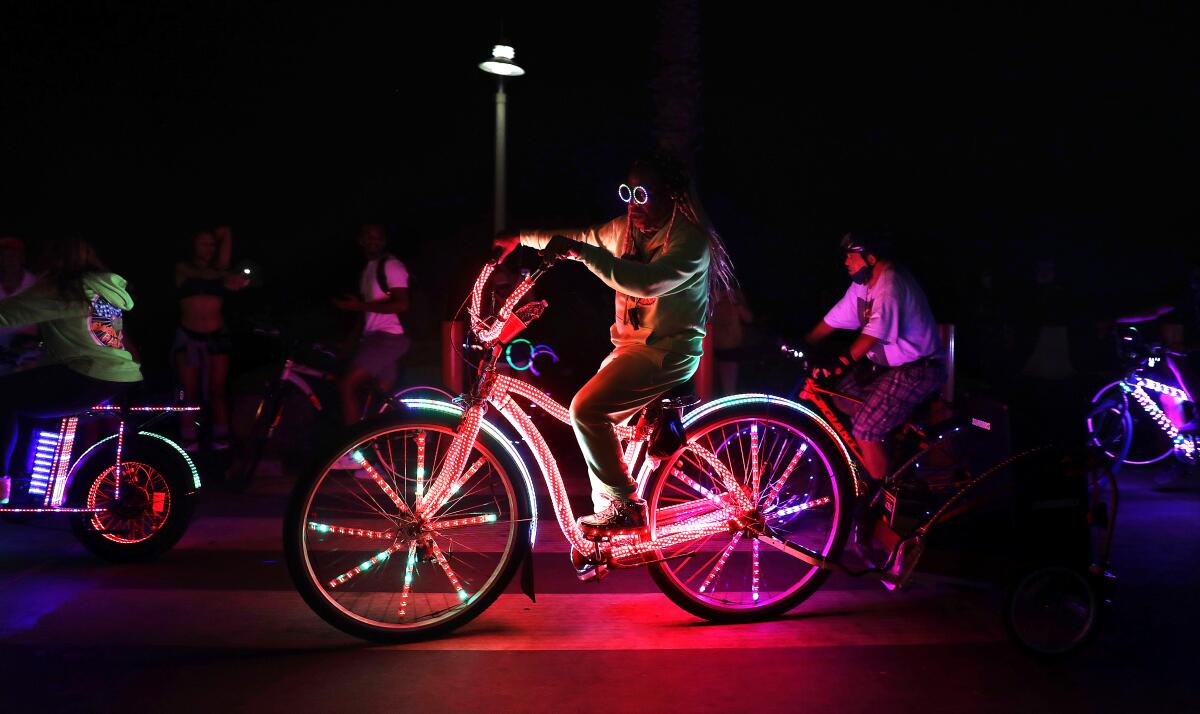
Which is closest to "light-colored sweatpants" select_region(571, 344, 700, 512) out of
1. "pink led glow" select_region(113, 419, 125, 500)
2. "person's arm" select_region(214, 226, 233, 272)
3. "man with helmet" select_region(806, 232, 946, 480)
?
"man with helmet" select_region(806, 232, 946, 480)

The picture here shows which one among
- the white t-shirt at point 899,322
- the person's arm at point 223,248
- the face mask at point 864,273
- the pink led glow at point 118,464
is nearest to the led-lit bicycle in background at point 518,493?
the white t-shirt at point 899,322

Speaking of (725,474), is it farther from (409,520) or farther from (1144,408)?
(1144,408)

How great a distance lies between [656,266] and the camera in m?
4.42

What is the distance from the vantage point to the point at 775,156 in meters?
20.2

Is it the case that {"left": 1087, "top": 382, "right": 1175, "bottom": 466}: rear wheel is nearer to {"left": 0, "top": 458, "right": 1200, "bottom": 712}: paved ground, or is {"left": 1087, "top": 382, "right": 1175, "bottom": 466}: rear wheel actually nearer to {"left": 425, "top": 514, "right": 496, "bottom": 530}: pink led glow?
{"left": 0, "top": 458, "right": 1200, "bottom": 712}: paved ground

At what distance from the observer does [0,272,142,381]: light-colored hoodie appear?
19.0 feet

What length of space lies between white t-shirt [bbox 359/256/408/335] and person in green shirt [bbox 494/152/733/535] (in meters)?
4.01

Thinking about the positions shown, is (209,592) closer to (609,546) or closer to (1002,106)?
(609,546)

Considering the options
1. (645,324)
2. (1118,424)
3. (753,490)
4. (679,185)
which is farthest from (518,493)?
(1118,424)

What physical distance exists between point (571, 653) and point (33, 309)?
138 inches

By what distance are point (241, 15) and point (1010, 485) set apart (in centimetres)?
1721

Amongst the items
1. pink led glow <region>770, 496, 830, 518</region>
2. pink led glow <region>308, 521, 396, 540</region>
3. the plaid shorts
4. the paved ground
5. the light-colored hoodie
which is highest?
the light-colored hoodie

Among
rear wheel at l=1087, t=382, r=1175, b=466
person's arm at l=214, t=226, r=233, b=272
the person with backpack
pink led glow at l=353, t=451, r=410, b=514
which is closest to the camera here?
pink led glow at l=353, t=451, r=410, b=514

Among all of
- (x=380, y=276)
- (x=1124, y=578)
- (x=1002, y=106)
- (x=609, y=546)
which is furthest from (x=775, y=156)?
(x=609, y=546)
